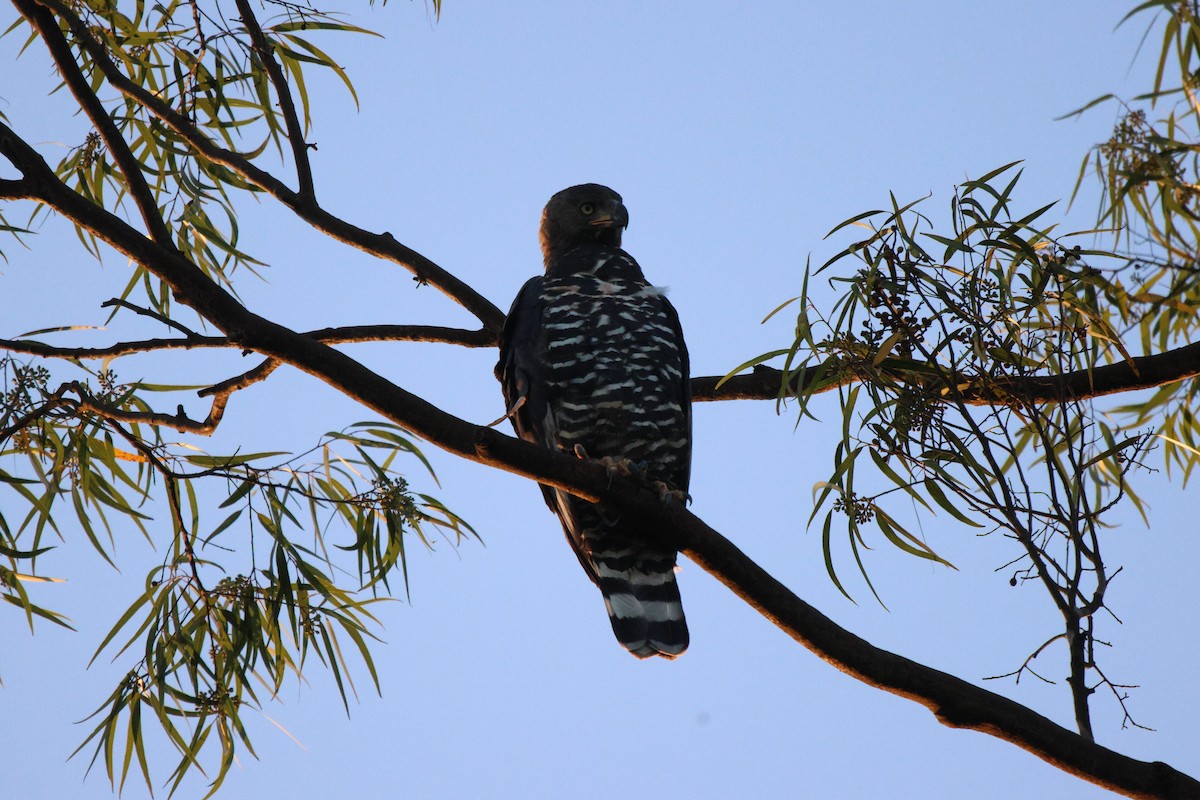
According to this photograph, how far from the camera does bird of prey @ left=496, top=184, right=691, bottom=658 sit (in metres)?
3.67

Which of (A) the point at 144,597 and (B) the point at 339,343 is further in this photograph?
(B) the point at 339,343

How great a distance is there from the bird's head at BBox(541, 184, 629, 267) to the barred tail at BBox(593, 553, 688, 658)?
4.98 feet

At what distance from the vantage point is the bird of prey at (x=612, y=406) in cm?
367

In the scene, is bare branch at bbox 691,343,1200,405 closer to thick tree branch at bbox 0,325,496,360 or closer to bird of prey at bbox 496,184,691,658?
bird of prey at bbox 496,184,691,658

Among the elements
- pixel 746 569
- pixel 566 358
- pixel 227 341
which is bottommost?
pixel 746 569

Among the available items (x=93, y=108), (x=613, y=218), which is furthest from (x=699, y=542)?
(x=613, y=218)

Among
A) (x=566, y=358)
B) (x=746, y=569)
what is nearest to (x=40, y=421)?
(x=566, y=358)

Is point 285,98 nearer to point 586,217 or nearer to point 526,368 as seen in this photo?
point 526,368

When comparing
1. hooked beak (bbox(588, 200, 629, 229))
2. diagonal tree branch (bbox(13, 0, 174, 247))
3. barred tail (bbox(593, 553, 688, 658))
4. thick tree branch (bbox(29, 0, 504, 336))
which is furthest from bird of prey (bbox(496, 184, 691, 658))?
diagonal tree branch (bbox(13, 0, 174, 247))

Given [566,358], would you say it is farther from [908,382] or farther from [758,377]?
[908,382]

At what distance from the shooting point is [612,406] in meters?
3.85

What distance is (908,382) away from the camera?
2680 millimetres

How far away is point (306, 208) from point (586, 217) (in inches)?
46.5

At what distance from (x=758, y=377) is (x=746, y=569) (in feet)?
4.43
